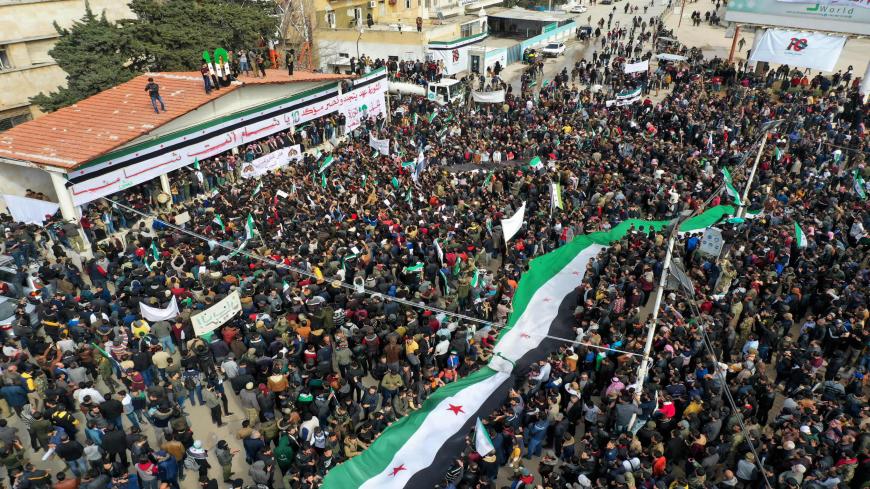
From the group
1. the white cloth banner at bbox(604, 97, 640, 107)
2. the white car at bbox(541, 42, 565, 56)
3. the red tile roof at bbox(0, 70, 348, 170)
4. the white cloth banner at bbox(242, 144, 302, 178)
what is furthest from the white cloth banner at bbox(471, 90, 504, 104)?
the white car at bbox(541, 42, 565, 56)

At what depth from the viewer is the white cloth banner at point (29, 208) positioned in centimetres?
1928

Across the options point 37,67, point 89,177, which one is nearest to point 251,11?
point 37,67

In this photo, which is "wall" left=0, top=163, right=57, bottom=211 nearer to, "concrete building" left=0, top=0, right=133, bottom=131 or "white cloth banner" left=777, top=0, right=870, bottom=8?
"concrete building" left=0, top=0, right=133, bottom=131

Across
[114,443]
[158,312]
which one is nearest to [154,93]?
[158,312]

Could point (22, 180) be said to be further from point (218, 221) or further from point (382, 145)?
point (382, 145)

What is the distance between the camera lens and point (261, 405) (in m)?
11.4

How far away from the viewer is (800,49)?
30.1 m

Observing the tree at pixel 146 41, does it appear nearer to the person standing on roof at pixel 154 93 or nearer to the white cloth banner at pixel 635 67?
the person standing on roof at pixel 154 93

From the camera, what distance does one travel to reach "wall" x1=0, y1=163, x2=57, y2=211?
21.2m

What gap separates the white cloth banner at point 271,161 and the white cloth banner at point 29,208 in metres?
6.41

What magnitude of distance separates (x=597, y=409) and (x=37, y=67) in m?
36.2

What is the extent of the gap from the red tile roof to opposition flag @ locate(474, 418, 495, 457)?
15.6 metres

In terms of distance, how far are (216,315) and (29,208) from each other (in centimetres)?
1127

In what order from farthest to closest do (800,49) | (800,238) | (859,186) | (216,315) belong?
(800,49), (859,186), (800,238), (216,315)
